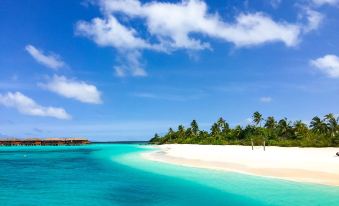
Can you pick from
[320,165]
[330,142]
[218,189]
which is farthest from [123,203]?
[330,142]

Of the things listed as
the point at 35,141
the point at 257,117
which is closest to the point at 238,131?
the point at 257,117

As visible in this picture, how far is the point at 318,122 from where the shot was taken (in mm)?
89062

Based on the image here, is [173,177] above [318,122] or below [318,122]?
below

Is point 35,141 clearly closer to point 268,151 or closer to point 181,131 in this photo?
point 181,131

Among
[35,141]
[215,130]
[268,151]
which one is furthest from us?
[35,141]

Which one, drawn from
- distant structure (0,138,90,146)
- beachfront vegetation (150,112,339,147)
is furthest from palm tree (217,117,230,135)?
distant structure (0,138,90,146)

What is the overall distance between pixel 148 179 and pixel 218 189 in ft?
25.0

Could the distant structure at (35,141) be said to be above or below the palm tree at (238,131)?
below

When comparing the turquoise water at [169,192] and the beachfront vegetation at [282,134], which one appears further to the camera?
the beachfront vegetation at [282,134]

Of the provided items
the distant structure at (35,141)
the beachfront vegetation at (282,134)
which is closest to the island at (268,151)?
the beachfront vegetation at (282,134)

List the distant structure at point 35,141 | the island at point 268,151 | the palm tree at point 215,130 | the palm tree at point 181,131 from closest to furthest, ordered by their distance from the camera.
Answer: the island at point 268,151 → the palm tree at point 215,130 → the palm tree at point 181,131 → the distant structure at point 35,141

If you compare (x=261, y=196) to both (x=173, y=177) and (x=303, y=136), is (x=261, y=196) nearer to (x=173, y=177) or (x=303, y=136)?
(x=173, y=177)

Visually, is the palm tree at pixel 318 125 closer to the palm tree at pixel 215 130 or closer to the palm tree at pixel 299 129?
the palm tree at pixel 299 129

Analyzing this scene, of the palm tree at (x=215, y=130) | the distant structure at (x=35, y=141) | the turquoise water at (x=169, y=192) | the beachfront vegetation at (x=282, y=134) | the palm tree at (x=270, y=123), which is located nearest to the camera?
the turquoise water at (x=169, y=192)
